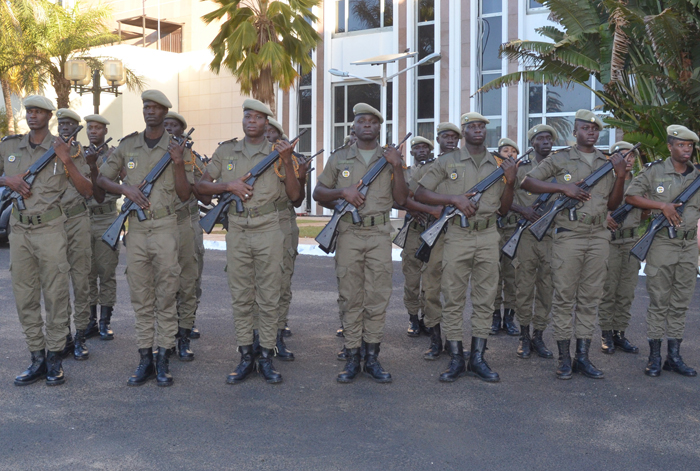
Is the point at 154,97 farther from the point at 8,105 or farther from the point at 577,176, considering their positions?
the point at 8,105

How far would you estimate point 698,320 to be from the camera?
8.18 meters

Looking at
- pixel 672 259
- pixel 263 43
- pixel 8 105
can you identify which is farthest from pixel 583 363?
pixel 8 105

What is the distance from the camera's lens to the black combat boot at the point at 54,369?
5689 millimetres

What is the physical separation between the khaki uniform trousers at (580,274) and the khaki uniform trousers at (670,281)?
1.45 feet

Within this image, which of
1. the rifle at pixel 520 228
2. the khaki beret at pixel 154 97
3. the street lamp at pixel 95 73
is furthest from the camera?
the street lamp at pixel 95 73

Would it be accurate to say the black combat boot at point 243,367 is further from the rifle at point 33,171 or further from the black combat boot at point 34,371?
the rifle at point 33,171

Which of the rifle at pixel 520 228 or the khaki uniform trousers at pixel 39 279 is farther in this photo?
the rifle at pixel 520 228

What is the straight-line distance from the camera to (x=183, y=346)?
663cm

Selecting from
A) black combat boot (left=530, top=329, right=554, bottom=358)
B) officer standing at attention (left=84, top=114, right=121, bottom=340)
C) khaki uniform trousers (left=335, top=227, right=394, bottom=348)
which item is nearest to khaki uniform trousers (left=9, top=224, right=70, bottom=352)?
officer standing at attention (left=84, top=114, right=121, bottom=340)

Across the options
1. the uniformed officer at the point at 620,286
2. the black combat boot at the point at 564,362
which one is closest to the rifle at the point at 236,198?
the black combat boot at the point at 564,362

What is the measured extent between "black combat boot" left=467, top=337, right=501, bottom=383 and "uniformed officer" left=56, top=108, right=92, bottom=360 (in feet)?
11.2

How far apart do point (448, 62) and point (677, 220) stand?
18.9 metres

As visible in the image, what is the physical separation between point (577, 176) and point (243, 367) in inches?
125

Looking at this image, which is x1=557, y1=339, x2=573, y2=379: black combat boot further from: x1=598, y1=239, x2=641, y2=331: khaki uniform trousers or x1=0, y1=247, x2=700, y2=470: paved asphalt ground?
x1=598, y1=239, x2=641, y2=331: khaki uniform trousers
